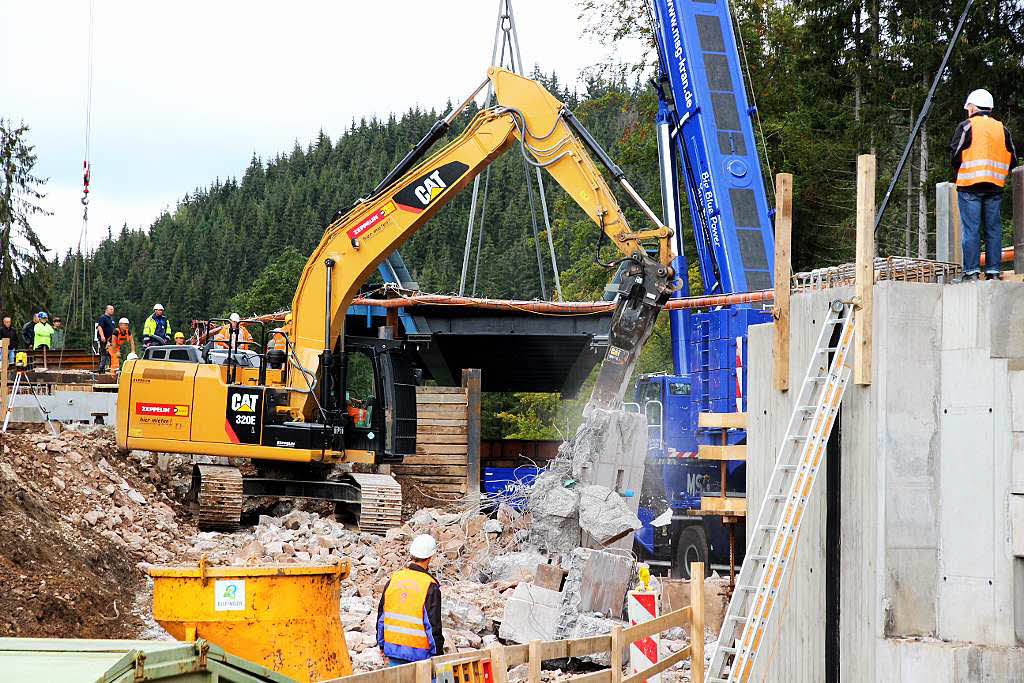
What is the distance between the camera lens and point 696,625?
941 centimetres

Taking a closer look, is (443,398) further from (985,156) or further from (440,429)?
(985,156)

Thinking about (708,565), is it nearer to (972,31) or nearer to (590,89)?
(972,31)

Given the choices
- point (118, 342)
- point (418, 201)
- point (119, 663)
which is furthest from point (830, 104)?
point (119, 663)

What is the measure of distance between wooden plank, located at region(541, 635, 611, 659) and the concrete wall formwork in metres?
1.69

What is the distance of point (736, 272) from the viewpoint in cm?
1936

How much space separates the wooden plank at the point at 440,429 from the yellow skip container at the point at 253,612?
1441 cm

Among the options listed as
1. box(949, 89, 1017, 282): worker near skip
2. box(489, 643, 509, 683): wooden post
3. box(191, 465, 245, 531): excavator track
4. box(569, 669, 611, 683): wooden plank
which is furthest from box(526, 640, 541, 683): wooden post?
box(191, 465, 245, 531): excavator track

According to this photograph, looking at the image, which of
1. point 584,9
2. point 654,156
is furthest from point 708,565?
point 584,9

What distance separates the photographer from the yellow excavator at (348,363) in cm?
1817

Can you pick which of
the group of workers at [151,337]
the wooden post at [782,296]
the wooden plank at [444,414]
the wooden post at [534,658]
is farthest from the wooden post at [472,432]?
the wooden post at [534,658]

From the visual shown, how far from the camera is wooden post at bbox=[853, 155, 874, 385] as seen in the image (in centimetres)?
890

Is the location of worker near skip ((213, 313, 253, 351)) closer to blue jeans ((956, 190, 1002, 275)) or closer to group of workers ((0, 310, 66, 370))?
group of workers ((0, 310, 66, 370))

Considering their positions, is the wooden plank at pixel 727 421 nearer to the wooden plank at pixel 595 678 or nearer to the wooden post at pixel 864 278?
the wooden post at pixel 864 278

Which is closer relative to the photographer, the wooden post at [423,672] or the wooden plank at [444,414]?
the wooden post at [423,672]
